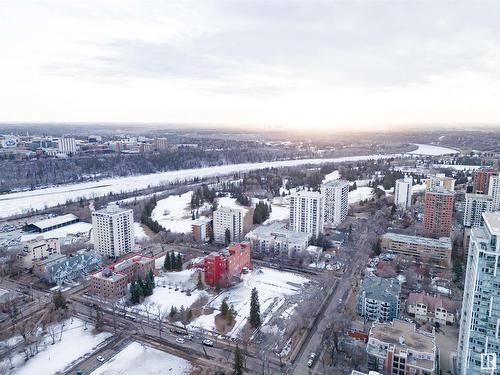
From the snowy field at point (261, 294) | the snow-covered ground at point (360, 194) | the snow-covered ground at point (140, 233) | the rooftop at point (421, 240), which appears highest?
the rooftop at point (421, 240)

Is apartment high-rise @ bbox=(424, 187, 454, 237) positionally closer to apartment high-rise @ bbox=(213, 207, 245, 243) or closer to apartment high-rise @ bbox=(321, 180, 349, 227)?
apartment high-rise @ bbox=(321, 180, 349, 227)

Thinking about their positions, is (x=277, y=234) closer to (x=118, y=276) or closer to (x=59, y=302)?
(x=118, y=276)

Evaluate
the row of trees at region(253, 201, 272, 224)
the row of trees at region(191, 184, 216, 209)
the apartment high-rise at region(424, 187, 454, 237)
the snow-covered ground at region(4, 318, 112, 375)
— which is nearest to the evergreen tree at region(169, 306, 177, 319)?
the snow-covered ground at region(4, 318, 112, 375)

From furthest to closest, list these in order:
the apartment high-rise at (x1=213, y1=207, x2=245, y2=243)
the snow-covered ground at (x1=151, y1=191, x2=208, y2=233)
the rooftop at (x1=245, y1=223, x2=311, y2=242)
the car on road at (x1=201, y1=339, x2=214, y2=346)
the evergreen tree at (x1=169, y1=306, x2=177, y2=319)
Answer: the snow-covered ground at (x1=151, y1=191, x2=208, y2=233)
the apartment high-rise at (x1=213, y1=207, x2=245, y2=243)
the rooftop at (x1=245, y1=223, x2=311, y2=242)
the evergreen tree at (x1=169, y1=306, x2=177, y2=319)
the car on road at (x1=201, y1=339, x2=214, y2=346)

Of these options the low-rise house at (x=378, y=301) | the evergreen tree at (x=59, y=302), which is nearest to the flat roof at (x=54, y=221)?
the evergreen tree at (x=59, y=302)

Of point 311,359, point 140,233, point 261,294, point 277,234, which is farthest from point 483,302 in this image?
point 140,233

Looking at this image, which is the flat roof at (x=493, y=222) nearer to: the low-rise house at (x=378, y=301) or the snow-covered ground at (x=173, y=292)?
the low-rise house at (x=378, y=301)
